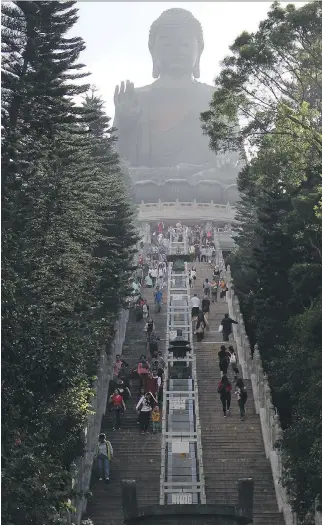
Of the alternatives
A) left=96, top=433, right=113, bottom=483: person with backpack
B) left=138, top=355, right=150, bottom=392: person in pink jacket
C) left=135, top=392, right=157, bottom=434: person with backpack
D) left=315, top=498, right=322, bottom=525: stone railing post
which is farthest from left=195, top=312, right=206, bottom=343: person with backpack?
left=315, top=498, right=322, bottom=525: stone railing post

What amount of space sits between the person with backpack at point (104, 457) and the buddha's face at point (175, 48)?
44.8 m

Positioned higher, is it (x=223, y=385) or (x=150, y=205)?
(x=150, y=205)

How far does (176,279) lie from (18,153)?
1268cm

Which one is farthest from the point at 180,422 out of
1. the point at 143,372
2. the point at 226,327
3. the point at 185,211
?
the point at 185,211

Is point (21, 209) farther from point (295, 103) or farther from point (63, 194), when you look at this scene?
point (295, 103)

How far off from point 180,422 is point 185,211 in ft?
100

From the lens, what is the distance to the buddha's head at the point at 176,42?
5456 centimetres

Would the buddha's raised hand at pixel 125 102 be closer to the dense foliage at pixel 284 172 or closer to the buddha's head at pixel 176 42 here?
the buddha's head at pixel 176 42

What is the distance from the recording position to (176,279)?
25.7 m

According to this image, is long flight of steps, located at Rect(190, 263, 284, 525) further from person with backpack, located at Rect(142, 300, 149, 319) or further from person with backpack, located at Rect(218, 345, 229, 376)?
person with backpack, located at Rect(142, 300, 149, 319)

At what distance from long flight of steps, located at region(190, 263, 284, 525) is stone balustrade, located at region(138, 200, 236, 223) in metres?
26.9

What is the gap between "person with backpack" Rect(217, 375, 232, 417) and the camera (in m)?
14.2

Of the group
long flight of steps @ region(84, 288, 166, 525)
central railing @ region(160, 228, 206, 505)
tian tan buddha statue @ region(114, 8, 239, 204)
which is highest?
tian tan buddha statue @ region(114, 8, 239, 204)

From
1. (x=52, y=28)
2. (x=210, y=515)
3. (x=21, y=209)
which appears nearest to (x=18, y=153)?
(x=21, y=209)
